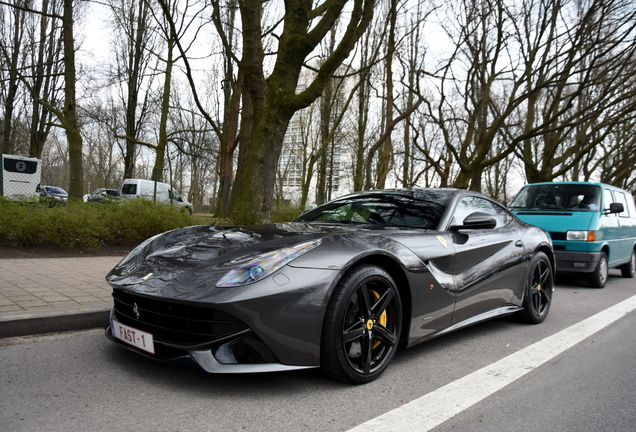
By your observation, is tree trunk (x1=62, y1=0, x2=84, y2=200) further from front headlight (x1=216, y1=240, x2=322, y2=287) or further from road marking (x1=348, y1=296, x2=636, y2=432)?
road marking (x1=348, y1=296, x2=636, y2=432)

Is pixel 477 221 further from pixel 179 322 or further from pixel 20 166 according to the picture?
pixel 20 166

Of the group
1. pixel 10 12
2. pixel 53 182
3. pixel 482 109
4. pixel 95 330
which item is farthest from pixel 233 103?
pixel 53 182

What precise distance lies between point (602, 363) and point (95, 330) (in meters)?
4.09

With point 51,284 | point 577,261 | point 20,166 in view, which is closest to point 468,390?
point 51,284

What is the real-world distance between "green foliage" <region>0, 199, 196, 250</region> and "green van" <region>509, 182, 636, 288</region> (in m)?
6.97

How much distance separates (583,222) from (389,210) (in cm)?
506

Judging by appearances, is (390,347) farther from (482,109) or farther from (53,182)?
(53,182)

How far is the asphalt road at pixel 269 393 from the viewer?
2.16m

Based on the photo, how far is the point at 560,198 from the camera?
7910 millimetres

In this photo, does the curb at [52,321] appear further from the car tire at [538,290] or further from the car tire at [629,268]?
the car tire at [629,268]

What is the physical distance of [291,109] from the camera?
24.2ft

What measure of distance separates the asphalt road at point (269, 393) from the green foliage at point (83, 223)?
442cm

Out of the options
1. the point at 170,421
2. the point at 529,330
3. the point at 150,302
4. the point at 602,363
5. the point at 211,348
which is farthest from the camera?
the point at 529,330

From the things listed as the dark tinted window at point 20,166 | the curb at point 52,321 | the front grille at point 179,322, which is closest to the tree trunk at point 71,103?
the dark tinted window at point 20,166
